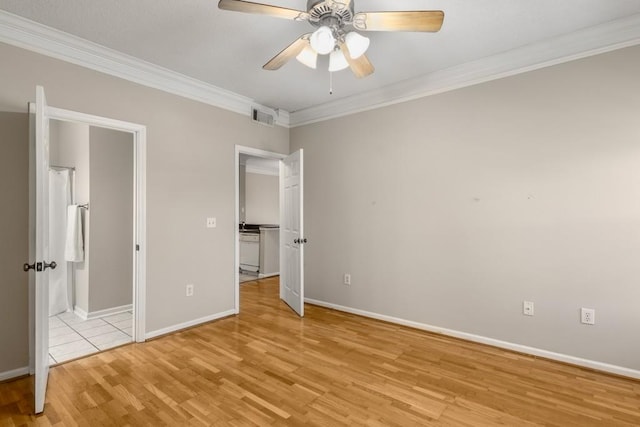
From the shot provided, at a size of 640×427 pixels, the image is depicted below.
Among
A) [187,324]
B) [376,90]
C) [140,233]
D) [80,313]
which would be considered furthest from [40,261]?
[376,90]

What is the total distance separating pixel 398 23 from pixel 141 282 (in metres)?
3.16

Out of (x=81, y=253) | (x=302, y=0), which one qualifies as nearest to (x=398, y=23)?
(x=302, y=0)

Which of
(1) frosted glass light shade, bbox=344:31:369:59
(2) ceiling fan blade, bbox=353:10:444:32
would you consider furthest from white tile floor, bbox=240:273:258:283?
(2) ceiling fan blade, bbox=353:10:444:32

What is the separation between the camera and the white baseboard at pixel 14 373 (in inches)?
94.5

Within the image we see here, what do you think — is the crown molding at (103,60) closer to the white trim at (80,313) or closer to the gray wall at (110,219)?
the gray wall at (110,219)

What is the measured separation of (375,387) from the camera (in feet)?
7.62

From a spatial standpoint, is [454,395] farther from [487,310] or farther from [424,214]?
[424,214]

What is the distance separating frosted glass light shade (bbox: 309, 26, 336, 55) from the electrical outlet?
2.89 meters

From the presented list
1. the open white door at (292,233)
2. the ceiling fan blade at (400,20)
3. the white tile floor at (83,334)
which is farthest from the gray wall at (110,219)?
the ceiling fan blade at (400,20)

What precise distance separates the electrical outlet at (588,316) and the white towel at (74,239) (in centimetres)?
537

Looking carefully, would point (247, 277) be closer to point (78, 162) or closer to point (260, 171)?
point (260, 171)

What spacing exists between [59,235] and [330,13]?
444cm

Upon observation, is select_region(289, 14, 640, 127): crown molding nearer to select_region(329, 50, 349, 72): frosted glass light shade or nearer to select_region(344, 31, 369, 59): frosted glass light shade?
select_region(329, 50, 349, 72): frosted glass light shade

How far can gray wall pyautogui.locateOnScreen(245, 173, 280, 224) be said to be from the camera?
7.65m
